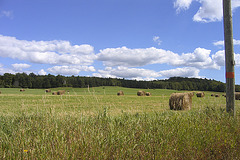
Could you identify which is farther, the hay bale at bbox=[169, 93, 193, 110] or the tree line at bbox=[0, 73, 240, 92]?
the tree line at bbox=[0, 73, 240, 92]

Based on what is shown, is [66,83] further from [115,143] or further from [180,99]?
[115,143]

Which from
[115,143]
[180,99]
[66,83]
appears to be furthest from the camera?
[66,83]

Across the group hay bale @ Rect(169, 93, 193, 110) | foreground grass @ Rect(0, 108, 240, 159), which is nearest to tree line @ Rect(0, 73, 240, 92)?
hay bale @ Rect(169, 93, 193, 110)

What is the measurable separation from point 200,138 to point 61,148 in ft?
9.03

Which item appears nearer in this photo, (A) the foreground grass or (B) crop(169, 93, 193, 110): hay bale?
(A) the foreground grass

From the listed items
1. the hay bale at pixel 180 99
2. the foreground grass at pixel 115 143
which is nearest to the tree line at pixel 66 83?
the hay bale at pixel 180 99

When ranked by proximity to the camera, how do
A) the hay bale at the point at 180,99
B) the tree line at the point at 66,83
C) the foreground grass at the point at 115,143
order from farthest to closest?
1. the tree line at the point at 66,83
2. the hay bale at the point at 180,99
3. the foreground grass at the point at 115,143

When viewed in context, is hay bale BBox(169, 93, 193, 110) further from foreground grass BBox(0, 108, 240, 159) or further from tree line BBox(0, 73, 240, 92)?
tree line BBox(0, 73, 240, 92)

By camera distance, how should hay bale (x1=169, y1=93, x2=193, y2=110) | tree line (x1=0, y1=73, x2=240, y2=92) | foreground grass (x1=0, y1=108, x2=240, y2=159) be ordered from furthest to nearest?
→ tree line (x1=0, y1=73, x2=240, y2=92) → hay bale (x1=169, y1=93, x2=193, y2=110) → foreground grass (x1=0, y1=108, x2=240, y2=159)

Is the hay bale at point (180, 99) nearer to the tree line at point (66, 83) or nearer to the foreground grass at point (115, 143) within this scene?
the foreground grass at point (115, 143)

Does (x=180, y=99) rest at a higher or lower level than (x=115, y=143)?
higher

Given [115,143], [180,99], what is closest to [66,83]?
[180,99]

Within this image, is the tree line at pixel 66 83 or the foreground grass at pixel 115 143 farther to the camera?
the tree line at pixel 66 83

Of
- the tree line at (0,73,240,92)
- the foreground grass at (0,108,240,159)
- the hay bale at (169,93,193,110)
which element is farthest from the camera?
the tree line at (0,73,240,92)
